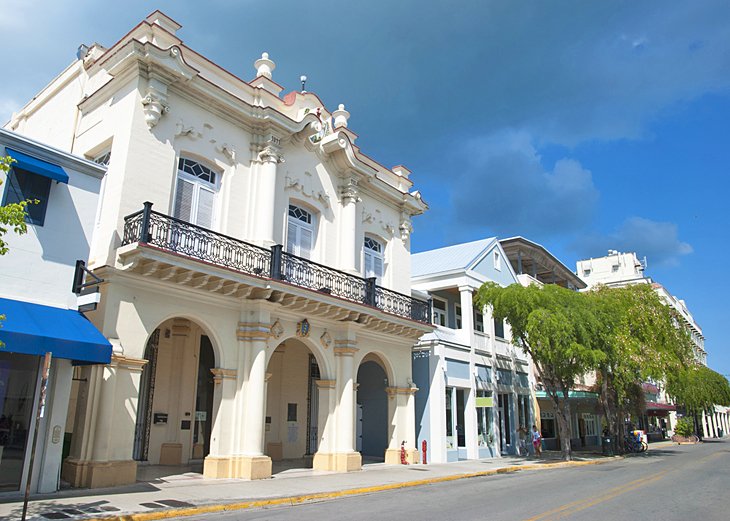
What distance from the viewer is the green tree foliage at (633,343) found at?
80.3 feet

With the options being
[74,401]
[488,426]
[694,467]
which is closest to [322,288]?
[74,401]

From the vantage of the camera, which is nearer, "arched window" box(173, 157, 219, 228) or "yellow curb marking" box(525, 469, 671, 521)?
"yellow curb marking" box(525, 469, 671, 521)

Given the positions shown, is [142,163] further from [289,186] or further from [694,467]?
[694,467]

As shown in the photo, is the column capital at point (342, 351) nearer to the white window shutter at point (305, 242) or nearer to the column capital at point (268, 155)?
the white window shutter at point (305, 242)

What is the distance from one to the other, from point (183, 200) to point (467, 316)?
48.2 feet

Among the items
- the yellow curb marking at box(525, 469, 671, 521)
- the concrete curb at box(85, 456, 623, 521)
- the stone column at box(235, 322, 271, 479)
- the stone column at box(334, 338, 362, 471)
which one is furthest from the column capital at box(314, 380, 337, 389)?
the yellow curb marking at box(525, 469, 671, 521)

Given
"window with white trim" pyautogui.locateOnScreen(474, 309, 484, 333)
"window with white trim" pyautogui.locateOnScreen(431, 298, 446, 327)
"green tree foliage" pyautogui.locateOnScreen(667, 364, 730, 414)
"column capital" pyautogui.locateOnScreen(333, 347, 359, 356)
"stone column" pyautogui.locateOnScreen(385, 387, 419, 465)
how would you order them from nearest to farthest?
1. "column capital" pyautogui.locateOnScreen(333, 347, 359, 356)
2. "stone column" pyautogui.locateOnScreen(385, 387, 419, 465)
3. "window with white trim" pyautogui.locateOnScreen(431, 298, 446, 327)
4. "window with white trim" pyautogui.locateOnScreen(474, 309, 484, 333)
5. "green tree foliage" pyautogui.locateOnScreen(667, 364, 730, 414)

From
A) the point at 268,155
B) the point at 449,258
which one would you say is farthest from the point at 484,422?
the point at 268,155

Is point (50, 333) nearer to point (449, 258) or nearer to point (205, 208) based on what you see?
point (205, 208)

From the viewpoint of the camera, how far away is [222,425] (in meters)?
14.6

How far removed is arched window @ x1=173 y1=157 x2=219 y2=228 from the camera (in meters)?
15.3

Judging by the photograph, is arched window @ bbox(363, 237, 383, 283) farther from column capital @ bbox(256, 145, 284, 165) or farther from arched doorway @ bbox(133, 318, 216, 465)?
arched doorway @ bbox(133, 318, 216, 465)

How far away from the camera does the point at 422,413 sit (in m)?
22.9

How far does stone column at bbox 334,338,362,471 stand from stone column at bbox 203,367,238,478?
13.5 ft
